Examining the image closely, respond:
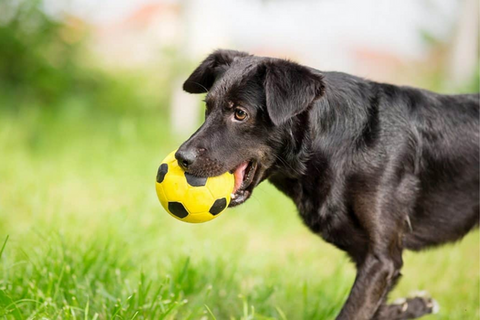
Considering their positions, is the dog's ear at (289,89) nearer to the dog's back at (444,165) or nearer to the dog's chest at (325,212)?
the dog's chest at (325,212)

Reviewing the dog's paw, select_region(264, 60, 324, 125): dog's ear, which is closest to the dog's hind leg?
the dog's paw

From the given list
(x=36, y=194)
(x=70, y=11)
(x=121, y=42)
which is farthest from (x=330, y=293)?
(x=121, y=42)

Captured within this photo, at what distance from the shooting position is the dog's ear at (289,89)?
3064 millimetres

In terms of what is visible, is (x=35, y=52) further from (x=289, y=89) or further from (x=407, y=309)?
(x=407, y=309)

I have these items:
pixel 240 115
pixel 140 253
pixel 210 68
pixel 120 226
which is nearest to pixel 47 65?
pixel 120 226

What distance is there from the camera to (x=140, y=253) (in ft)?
14.1

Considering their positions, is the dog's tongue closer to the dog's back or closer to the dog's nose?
the dog's nose

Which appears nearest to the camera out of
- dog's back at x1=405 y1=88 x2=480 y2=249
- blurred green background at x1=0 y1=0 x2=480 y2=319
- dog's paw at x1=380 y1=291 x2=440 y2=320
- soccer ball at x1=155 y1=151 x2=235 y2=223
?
soccer ball at x1=155 y1=151 x2=235 y2=223

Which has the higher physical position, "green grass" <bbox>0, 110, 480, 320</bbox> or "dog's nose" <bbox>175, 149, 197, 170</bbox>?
"dog's nose" <bbox>175, 149, 197, 170</bbox>

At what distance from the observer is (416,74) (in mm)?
12836

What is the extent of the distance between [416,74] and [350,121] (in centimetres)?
1007

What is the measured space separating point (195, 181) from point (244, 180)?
373 millimetres

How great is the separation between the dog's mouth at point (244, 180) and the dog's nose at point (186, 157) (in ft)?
0.92

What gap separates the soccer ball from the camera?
10.0 feet
